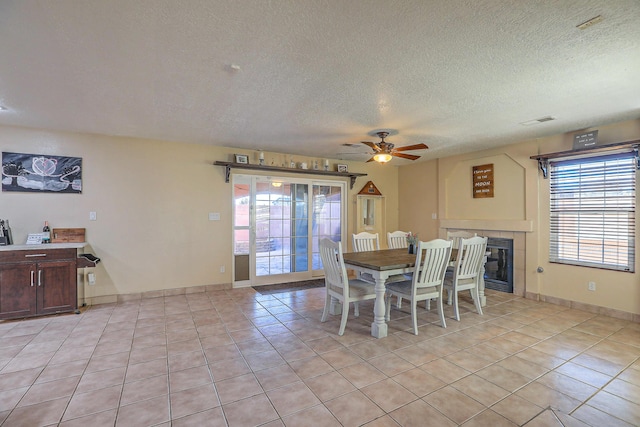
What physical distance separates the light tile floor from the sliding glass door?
5.37ft

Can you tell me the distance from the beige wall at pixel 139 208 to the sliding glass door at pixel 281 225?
0.90 feet

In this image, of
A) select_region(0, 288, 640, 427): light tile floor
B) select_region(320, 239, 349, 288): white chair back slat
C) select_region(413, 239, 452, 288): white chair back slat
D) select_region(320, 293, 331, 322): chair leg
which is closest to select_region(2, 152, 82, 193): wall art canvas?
select_region(0, 288, 640, 427): light tile floor

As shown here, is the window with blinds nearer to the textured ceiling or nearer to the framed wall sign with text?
the textured ceiling

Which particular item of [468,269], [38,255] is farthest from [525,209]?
[38,255]

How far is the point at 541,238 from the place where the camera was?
14.6 ft

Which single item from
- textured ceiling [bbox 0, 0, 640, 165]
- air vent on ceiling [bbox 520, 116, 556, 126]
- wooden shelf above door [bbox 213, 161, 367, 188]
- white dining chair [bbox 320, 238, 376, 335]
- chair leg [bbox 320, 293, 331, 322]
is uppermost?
textured ceiling [bbox 0, 0, 640, 165]

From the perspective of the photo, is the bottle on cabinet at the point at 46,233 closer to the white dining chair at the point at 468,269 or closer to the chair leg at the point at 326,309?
the chair leg at the point at 326,309

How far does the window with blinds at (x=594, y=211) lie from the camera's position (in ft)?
12.0

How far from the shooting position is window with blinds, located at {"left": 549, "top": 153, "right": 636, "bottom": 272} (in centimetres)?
365

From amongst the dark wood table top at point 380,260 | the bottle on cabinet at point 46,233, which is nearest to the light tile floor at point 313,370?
the dark wood table top at point 380,260

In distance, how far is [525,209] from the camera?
15.1 ft

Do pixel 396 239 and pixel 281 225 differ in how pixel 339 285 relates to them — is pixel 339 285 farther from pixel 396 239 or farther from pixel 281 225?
pixel 281 225

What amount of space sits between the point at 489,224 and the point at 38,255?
6413mm

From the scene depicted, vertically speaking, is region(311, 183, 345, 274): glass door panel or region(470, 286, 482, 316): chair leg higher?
region(311, 183, 345, 274): glass door panel
